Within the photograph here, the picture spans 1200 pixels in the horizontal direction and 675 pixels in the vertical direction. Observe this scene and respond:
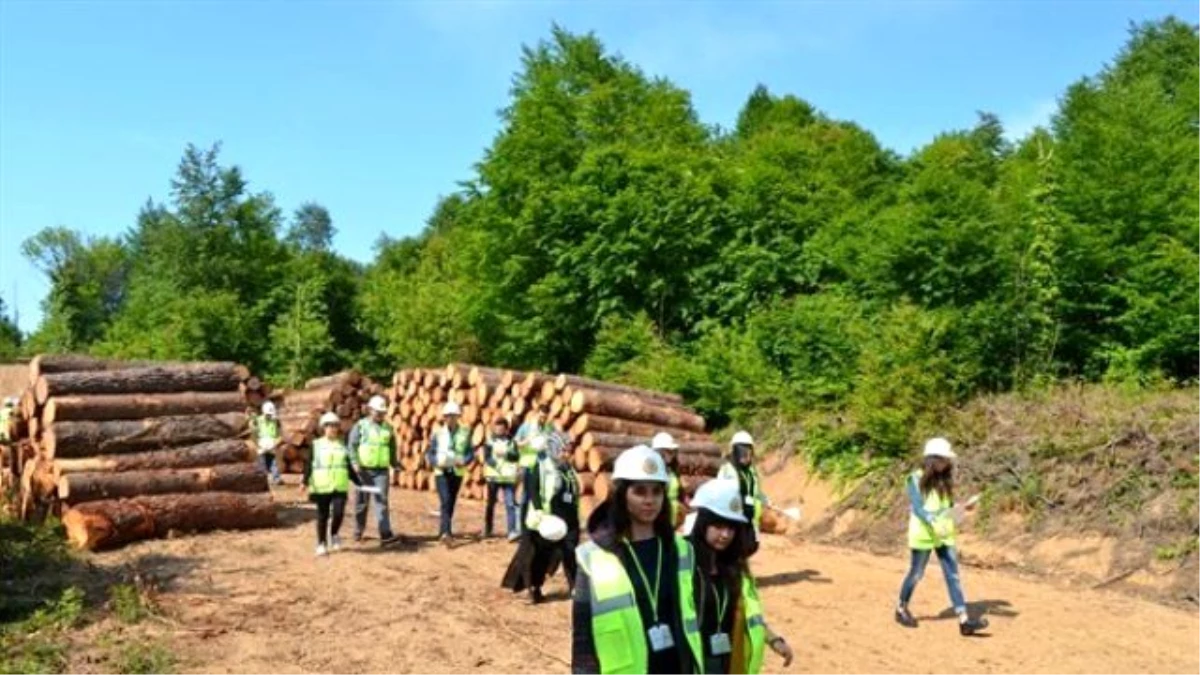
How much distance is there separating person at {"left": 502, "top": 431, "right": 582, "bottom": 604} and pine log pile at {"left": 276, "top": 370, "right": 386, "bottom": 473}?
12122 millimetres

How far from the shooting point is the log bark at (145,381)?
50.5ft

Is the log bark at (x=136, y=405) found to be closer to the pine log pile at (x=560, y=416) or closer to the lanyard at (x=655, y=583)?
the pine log pile at (x=560, y=416)

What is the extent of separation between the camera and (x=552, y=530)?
525 cm

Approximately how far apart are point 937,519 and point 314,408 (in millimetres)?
16126

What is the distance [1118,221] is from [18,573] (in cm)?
1717

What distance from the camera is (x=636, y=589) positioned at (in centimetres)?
412

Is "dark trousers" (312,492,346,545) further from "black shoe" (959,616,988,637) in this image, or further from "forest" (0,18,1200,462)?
"forest" (0,18,1200,462)

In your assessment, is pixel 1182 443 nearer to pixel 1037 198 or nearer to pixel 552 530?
pixel 1037 198

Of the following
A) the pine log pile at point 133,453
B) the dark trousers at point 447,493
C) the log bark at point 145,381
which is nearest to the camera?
the pine log pile at point 133,453

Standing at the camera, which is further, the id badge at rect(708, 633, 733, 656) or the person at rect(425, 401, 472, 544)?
the person at rect(425, 401, 472, 544)

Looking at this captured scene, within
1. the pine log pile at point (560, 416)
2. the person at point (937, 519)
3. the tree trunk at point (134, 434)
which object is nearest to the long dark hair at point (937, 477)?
the person at point (937, 519)

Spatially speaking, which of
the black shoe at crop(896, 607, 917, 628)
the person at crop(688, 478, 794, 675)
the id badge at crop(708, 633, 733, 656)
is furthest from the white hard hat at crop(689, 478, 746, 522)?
the black shoe at crop(896, 607, 917, 628)

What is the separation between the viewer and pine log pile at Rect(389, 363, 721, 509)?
17062 millimetres

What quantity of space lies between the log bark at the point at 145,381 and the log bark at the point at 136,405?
145 millimetres
